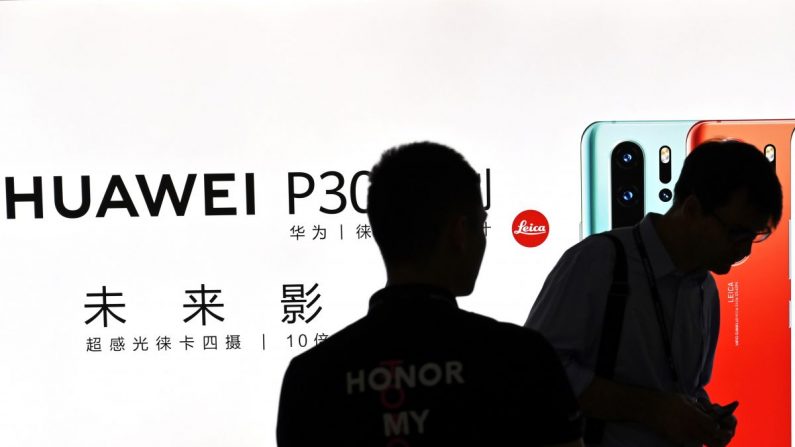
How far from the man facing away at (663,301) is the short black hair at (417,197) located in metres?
0.57

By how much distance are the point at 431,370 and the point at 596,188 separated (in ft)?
5.44

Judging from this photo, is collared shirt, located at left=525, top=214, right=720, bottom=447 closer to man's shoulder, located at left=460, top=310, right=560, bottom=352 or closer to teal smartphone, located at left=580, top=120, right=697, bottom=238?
man's shoulder, located at left=460, top=310, right=560, bottom=352

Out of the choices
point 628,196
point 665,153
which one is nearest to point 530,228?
point 628,196

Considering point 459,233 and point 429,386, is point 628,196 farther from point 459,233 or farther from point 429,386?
point 429,386

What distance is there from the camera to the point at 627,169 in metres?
2.45

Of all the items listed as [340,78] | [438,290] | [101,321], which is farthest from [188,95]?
[438,290]

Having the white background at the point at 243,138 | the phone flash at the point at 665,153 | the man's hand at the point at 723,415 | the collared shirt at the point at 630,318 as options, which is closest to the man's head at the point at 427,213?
the collared shirt at the point at 630,318

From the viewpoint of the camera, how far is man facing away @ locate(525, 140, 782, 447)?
57.0 inches

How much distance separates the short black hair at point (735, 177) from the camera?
145cm

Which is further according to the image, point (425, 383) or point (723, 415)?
point (723, 415)

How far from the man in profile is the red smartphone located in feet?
5.76

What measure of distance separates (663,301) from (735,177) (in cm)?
28

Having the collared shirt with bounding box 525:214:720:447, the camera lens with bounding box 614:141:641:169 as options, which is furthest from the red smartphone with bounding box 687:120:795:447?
the collared shirt with bounding box 525:214:720:447

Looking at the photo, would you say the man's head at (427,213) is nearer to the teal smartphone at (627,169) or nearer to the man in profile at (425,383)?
the man in profile at (425,383)
